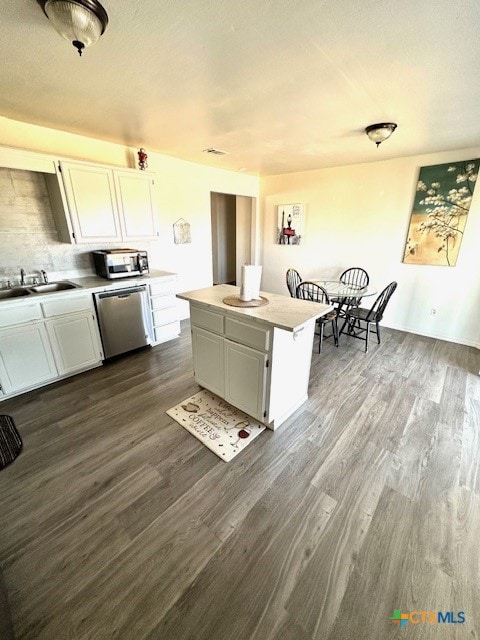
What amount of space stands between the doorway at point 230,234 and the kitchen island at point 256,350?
3.73 m

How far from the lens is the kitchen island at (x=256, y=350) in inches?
73.3

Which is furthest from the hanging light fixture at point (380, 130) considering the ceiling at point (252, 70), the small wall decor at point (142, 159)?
the small wall decor at point (142, 159)

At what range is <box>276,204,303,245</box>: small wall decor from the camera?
16.0 feet

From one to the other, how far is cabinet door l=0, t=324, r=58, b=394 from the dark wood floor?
0.19 meters

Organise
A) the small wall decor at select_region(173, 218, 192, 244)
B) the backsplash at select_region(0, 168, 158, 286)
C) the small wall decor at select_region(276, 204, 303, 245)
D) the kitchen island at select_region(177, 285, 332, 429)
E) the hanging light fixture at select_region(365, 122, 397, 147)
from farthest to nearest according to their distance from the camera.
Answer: the small wall decor at select_region(276, 204, 303, 245)
the small wall decor at select_region(173, 218, 192, 244)
the backsplash at select_region(0, 168, 158, 286)
the hanging light fixture at select_region(365, 122, 397, 147)
the kitchen island at select_region(177, 285, 332, 429)

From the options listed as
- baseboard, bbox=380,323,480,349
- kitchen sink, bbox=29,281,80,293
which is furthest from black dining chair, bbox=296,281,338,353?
kitchen sink, bbox=29,281,80,293

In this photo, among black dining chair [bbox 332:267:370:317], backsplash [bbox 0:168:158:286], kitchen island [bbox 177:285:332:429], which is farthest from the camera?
black dining chair [bbox 332:267:370:317]

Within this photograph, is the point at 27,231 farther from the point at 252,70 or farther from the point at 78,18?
the point at 252,70

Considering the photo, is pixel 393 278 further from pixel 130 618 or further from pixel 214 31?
pixel 130 618

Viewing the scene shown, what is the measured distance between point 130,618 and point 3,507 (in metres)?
1.07

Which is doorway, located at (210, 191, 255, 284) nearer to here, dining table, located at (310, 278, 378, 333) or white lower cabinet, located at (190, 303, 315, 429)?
dining table, located at (310, 278, 378, 333)

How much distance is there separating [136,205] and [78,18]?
6.85 ft

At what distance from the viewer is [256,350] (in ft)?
6.30

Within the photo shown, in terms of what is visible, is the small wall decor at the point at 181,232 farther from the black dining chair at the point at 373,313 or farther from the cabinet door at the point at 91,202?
the black dining chair at the point at 373,313
